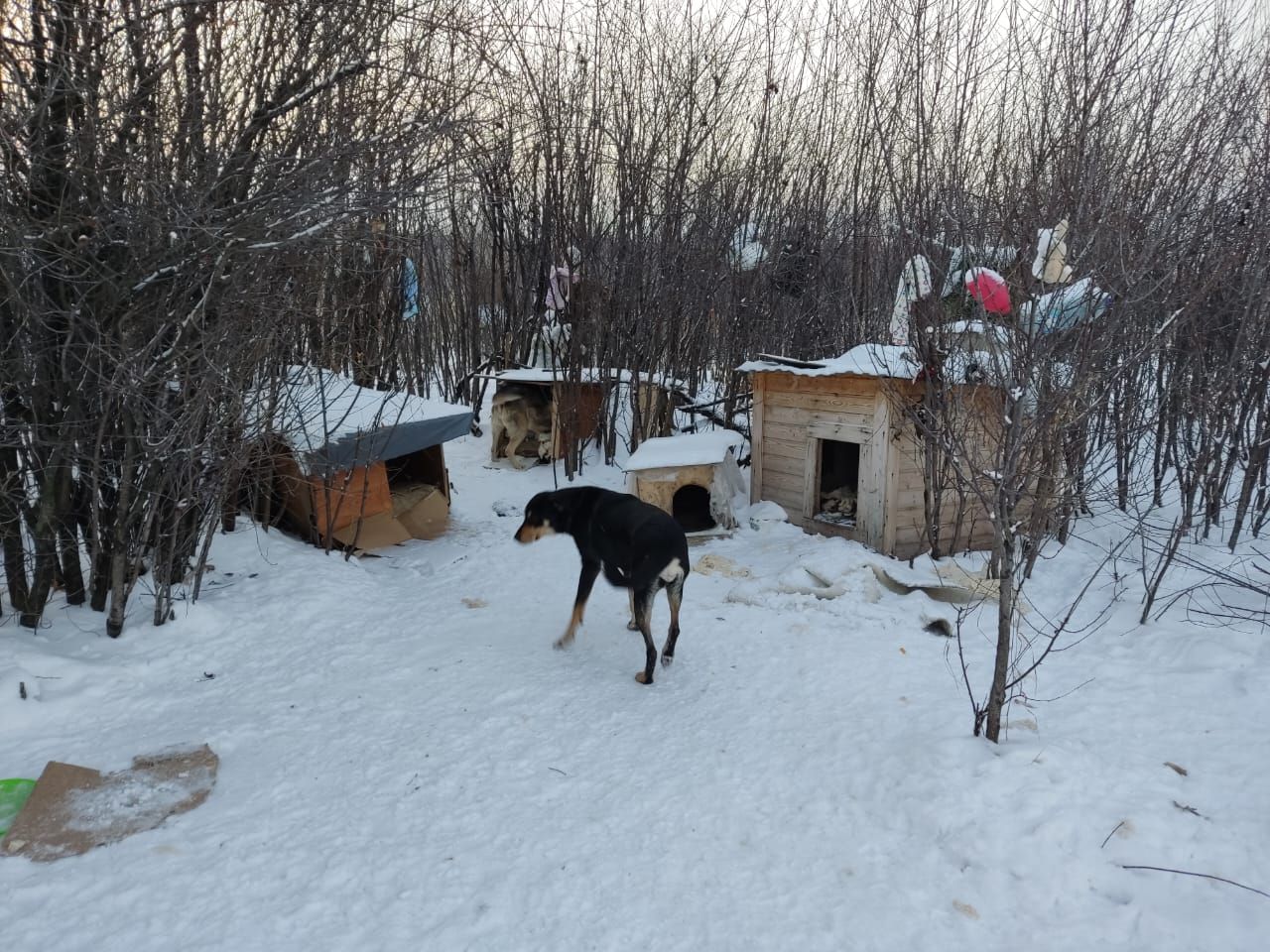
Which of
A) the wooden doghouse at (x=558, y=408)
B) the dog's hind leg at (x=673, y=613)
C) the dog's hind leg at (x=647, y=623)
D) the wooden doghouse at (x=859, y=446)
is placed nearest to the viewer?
the dog's hind leg at (x=647, y=623)

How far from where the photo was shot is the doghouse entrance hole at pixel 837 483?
748cm

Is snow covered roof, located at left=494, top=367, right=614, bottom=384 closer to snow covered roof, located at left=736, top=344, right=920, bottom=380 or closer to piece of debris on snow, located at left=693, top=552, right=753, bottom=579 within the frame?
snow covered roof, located at left=736, top=344, right=920, bottom=380

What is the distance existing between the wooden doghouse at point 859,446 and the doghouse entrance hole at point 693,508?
53cm

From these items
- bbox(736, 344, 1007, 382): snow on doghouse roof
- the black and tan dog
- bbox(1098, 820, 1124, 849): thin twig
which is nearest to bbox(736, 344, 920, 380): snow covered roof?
bbox(736, 344, 1007, 382): snow on doghouse roof

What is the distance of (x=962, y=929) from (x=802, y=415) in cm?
518

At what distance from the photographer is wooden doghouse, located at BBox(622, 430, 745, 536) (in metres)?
7.27

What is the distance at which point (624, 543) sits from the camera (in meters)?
4.48

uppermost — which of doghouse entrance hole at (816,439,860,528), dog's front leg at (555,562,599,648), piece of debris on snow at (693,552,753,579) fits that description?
doghouse entrance hole at (816,439,860,528)

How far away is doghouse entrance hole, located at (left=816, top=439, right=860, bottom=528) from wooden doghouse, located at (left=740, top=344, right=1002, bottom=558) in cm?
2

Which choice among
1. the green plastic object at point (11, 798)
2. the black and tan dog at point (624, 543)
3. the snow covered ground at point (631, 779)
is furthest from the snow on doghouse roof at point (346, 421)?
the green plastic object at point (11, 798)

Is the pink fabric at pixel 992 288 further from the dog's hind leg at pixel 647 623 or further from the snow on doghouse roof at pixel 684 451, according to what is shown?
the snow on doghouse roof at pixel 684 451

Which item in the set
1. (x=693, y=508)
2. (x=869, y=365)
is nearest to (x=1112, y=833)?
(x=869, y=365)

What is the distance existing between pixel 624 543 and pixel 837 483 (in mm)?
4590

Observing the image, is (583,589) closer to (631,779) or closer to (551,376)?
(631,779)
